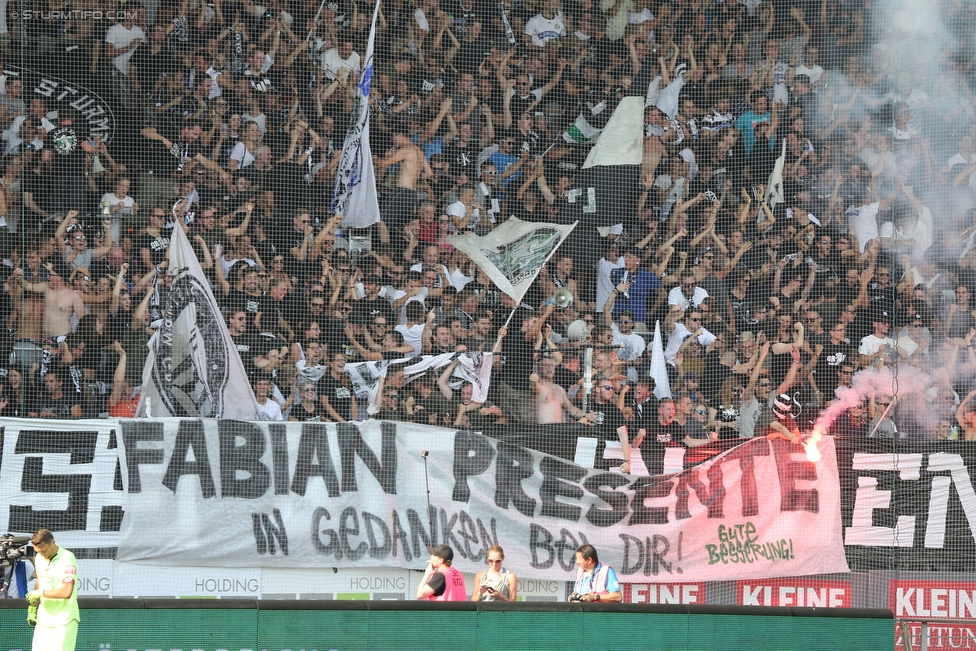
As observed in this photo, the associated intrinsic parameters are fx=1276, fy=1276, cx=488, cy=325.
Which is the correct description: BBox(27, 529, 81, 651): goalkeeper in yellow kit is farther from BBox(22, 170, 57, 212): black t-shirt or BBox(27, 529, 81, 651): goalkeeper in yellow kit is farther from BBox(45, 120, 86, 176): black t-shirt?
BBox(45, 120, 86, 176): black t-shirt

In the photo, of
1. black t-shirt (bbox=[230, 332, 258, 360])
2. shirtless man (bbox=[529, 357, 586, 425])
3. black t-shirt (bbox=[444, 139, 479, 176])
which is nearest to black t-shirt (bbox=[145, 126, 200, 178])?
black t-shirt (bbox=[230, 332, 258, 360])

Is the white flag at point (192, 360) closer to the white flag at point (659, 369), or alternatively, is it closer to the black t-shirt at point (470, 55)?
the black t-shirt at point (470, 55)

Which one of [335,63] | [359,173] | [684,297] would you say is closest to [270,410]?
[359,173]

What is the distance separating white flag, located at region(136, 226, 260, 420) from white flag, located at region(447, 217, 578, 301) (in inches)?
103

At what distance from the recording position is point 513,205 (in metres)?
13.4

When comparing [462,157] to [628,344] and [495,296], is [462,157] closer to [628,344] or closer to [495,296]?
[495,296]

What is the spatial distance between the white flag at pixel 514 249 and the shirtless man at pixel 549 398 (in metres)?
0.91

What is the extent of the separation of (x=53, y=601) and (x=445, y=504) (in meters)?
4.50

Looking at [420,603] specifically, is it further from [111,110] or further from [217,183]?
[111,110]

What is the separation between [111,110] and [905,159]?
8.06 m

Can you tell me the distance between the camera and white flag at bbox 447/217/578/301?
42.6ft

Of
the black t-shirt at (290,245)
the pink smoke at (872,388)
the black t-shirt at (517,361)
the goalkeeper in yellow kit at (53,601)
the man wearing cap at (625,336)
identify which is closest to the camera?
the goalkeeper in yellow kit at (53,601)

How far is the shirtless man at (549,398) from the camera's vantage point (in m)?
12.4

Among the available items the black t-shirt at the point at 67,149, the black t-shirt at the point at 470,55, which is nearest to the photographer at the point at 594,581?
the black t-shirt at the point at 470,55
